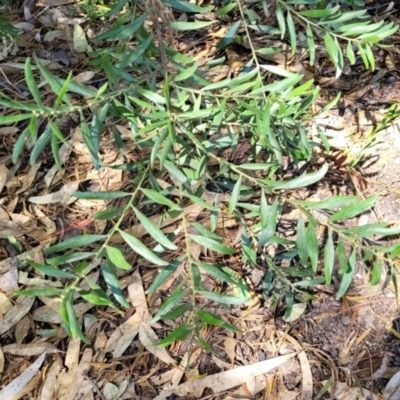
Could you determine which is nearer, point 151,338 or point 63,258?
point 63,258

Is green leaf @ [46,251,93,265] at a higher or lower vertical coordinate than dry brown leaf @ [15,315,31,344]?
higher

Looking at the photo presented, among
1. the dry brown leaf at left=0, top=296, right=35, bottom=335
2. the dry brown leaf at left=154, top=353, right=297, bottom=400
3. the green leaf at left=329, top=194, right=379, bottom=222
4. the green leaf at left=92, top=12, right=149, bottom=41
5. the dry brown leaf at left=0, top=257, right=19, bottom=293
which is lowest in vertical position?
the dry brown leaf at left=154, top=353, right=297, bottom=400

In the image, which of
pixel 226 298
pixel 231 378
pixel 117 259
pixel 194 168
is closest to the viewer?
pixel 117 259

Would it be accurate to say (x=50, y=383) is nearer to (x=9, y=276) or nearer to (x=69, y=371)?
(x=69, y=371)

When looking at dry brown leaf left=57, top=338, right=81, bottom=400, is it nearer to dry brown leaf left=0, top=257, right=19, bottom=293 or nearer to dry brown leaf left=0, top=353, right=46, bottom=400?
dry brown leaf left=0, top=353, right=46, bottom=400

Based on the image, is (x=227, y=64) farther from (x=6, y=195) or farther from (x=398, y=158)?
(x=6, y=195)

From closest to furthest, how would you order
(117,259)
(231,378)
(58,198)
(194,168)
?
(117,259) → (194,168) → (231,378) → (58,198)

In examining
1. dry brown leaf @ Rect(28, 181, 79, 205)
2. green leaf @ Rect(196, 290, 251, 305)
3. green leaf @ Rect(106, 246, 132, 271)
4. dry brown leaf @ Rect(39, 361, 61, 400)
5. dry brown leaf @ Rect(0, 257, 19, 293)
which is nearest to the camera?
green leaf @ Rect(106, 246, 132, 271)

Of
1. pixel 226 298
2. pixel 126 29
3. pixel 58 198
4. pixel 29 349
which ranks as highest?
pixel 126 29

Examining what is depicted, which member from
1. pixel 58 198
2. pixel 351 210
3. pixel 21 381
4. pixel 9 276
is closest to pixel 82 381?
pixel 21 381

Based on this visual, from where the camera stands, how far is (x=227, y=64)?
2.12 m

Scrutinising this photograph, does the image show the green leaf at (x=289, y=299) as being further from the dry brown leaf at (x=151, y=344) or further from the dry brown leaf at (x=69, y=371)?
the dry brown leaf at (x=69, y=371)

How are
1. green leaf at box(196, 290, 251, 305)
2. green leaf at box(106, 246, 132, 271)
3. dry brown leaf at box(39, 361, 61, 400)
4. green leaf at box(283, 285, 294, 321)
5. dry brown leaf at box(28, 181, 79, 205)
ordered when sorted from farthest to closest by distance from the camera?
dry brown leaf at box(28, 181, 79, 205)
dry brown leaf at box(39, 361, 61, 400)
green leaf at box(283, 285, 294, 321)
green leaf at box(196, 290, 251, 305)
green leaf at box(106, 246, 132, 271)

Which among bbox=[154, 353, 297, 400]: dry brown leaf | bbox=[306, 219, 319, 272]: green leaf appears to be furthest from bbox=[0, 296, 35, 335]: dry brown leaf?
bbox=[306, 219, 319, 272]: green leaf
